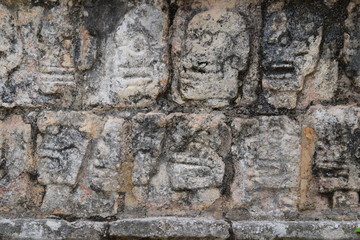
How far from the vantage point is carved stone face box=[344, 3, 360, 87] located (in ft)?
9.89

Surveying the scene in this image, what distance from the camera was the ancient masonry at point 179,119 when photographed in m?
3.05

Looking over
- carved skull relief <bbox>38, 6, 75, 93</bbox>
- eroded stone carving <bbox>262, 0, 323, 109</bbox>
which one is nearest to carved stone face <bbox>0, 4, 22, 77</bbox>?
carved skull relief <bbox>38, 6, 75, 93</bbox>

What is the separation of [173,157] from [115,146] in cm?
33

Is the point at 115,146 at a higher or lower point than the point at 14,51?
lower

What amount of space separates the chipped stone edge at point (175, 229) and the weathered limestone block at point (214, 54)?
0.67m

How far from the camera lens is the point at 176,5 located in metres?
3.21

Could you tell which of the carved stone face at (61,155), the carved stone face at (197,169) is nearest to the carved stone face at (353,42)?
the carved stone face at (197,169)

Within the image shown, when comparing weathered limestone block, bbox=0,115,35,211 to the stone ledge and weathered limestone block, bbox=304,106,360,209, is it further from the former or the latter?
weathered limestone block, bbox=304,106,360,209

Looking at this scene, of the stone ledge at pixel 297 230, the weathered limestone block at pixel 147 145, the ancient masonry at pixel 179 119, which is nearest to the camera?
the stone ledge at pixel 297 230

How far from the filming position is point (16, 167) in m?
3.30

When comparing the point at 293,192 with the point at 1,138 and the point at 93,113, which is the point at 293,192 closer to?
the point at 93,113

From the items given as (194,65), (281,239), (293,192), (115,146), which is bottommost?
(281,239)

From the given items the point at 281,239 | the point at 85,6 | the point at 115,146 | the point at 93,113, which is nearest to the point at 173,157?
the point at 115,146

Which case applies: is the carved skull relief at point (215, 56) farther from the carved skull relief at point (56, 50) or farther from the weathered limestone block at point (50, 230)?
the weathered limestone block at point (50, 230)
